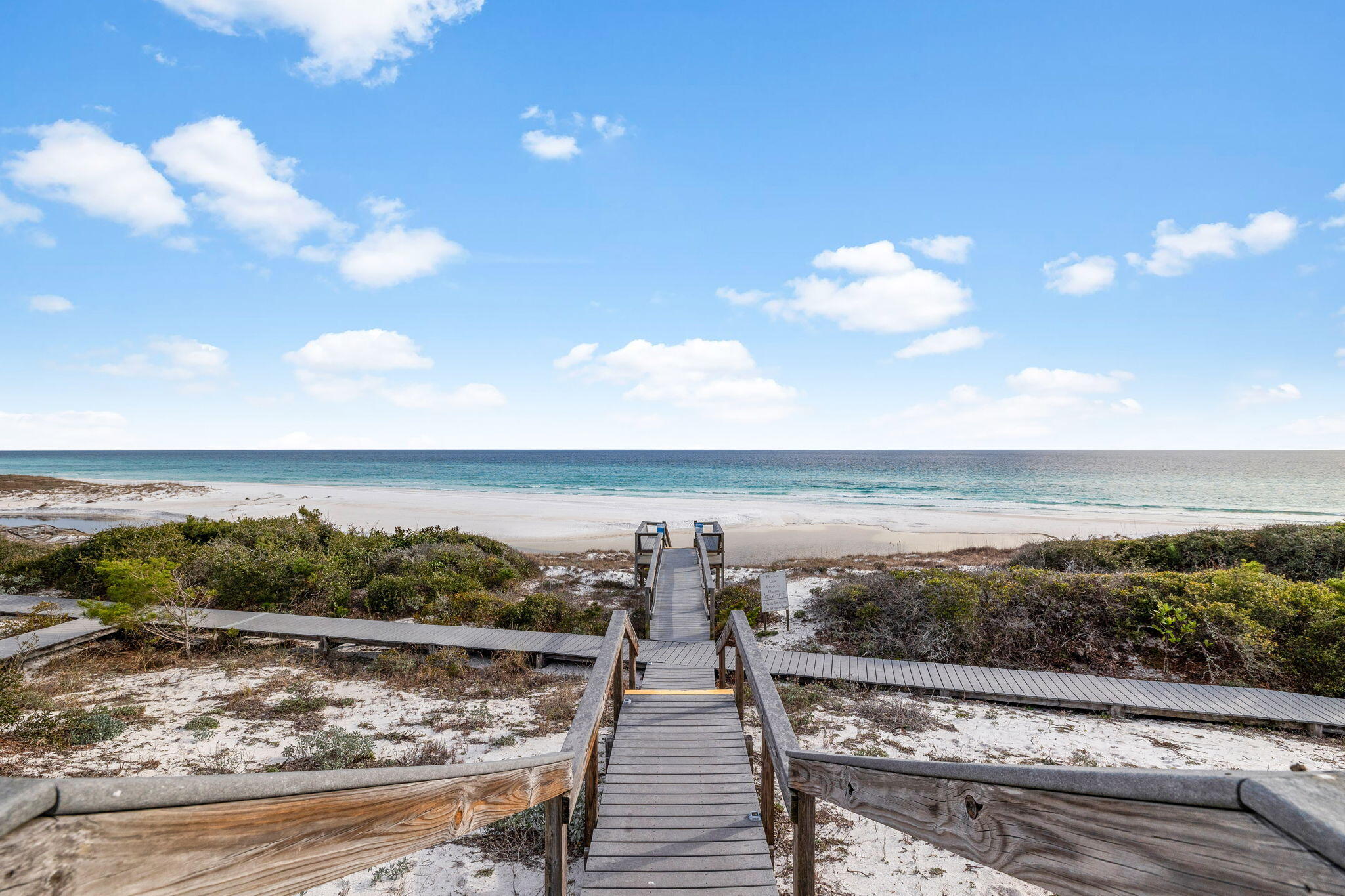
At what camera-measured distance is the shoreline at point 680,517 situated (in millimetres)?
24531

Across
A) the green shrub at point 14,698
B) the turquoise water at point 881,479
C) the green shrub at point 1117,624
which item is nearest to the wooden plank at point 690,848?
the green shrub at point 1117,624

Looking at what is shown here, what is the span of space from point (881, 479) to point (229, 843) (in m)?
61.2

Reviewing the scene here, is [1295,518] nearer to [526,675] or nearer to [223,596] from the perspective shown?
[526,675]

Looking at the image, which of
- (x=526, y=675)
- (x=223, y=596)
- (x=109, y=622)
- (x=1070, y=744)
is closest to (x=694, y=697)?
(x=526, y=675)

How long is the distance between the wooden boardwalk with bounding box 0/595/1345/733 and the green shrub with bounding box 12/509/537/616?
1397mm

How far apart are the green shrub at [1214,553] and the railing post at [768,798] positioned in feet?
45.1

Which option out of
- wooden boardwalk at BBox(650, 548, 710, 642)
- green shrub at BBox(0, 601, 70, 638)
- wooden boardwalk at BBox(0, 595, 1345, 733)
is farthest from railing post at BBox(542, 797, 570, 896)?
green shrub at BBox(0, 601, 70, 638)

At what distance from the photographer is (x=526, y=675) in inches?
353

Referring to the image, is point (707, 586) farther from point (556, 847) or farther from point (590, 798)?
point (556, 847)

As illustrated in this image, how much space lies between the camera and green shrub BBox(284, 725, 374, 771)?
6.00 meters

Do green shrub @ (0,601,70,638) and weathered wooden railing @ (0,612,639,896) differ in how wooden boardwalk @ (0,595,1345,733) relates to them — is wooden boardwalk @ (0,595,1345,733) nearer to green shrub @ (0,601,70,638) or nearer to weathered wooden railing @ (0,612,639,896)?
green shrub @ (0,601,70,638)

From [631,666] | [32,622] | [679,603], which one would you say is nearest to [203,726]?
[32,622]

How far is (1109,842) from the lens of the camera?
3.72ft

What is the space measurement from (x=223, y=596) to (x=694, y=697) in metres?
11.3
